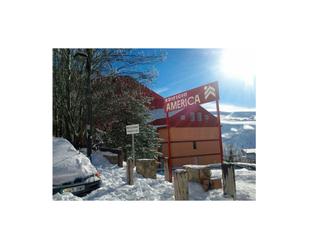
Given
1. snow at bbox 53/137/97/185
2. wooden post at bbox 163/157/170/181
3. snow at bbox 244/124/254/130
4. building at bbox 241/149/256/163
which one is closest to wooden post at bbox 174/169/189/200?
wooden post at bbox 163/157/170/181

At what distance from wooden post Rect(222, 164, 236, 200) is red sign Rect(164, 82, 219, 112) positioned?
1019 millimetres

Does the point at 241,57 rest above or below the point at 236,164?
above

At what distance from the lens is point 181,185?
12.0 feet

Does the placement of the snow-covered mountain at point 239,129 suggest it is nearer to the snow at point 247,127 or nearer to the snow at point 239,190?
the snow at point 247,127

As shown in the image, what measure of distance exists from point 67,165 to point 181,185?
5.05 feet

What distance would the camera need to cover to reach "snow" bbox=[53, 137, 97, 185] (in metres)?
3.62

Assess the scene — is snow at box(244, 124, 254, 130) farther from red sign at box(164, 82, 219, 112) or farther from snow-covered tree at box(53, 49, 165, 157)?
snow-covered tree at box(53, 49, 165, 157)

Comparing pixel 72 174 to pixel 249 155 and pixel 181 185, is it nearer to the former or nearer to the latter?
pixel 181 185

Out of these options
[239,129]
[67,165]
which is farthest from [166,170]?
[67,165]
